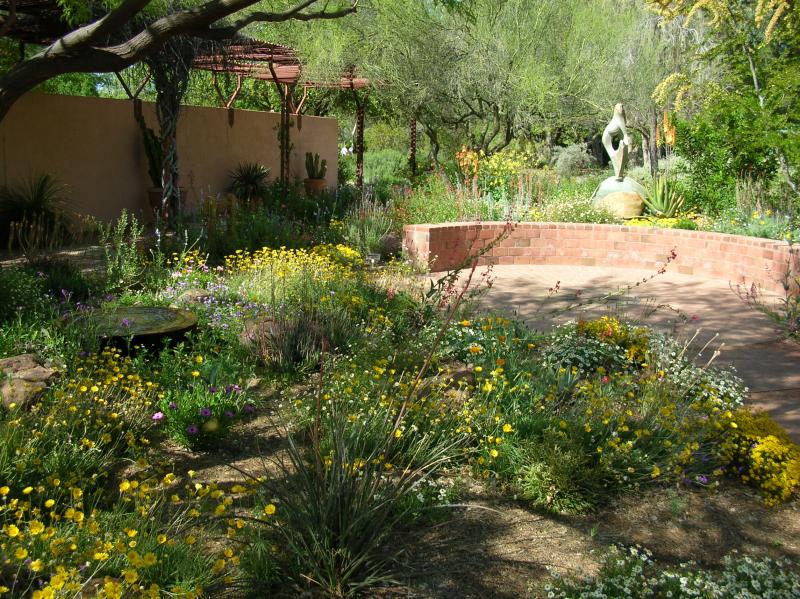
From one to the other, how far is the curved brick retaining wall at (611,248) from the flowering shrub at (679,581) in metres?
6.61

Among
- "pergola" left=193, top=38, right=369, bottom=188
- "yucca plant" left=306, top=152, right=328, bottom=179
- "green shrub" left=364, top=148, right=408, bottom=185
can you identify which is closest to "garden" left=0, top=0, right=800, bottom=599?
"pergola" left=193, top=38, right=369, bottom=188

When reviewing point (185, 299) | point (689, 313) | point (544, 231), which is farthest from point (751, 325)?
point (185, 299)

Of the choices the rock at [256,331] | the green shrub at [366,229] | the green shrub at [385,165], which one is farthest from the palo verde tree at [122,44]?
the green shrub at [385,165]

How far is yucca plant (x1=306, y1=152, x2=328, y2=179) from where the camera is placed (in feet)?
60.6

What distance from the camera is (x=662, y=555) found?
3.52 m

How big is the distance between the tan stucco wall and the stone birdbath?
6.25 metres

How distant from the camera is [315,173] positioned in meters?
18.5

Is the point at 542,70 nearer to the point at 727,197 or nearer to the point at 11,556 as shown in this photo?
the point at 727,197

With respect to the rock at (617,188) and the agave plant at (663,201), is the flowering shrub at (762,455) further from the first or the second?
the rock at (617,188)

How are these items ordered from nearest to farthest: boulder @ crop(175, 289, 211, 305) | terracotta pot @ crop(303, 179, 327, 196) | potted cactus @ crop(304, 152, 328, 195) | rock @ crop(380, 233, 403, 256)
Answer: boulder @ crop(175, 289, 211, 305) → rock @ crop(380, 233, 403, 256) → terracotta pot @ crop(303, 179, 327, 196) → potted cactus @ crop(304, 152, 328, 195)

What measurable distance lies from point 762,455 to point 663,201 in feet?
31.6

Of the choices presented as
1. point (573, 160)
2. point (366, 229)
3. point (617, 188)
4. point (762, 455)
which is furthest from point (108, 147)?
point (573, 160)

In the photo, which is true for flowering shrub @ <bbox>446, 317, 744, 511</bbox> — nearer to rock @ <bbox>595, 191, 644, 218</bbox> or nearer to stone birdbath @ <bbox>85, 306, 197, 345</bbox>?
stone birdbath @ <bbox>85, 306, 197, 345</bbox>

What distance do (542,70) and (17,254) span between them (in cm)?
1192
